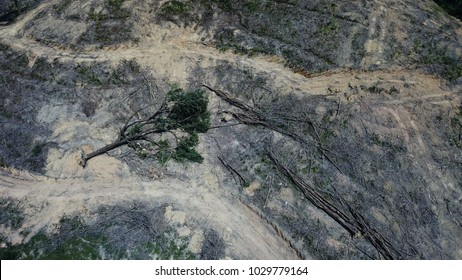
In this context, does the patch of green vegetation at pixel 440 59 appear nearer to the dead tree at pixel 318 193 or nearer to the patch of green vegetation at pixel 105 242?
the dead tree at pixel 318 193

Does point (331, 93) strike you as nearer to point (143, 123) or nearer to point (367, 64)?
point (367, 64)

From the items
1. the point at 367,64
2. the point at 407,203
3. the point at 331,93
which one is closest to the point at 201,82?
the point at 331,93

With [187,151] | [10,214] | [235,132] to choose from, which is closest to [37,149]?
[10,214]

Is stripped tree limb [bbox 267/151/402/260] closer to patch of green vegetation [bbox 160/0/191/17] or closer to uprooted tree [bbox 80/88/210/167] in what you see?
uprooted tree [bbox 80/88/210/167]

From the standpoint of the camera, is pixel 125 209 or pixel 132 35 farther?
pixel 132 35

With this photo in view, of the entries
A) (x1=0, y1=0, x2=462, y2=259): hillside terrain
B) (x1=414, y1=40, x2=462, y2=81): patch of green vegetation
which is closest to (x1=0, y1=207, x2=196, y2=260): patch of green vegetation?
(x1=0, y1=0, x2=462, y2=259): hillside terrain

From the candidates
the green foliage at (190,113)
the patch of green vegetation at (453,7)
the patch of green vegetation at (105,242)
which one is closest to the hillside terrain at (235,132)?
the patch of green vegetation at (105,242)
